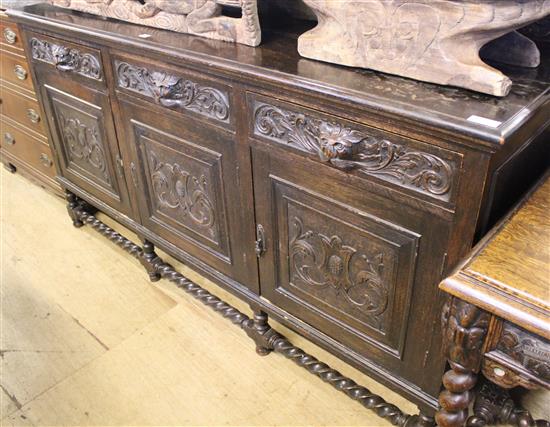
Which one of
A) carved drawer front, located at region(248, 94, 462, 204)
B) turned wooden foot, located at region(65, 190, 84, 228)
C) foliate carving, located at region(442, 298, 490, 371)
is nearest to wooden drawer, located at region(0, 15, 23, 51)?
turned wooden foot, located at region(65, 190, 84, 228)

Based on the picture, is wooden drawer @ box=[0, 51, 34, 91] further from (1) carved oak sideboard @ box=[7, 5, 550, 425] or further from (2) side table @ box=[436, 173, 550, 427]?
(2) side table @ box=[436, 173, 550, 427]

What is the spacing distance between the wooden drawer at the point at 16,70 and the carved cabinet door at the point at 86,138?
0.14 meters

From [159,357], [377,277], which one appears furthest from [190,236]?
[377,277]

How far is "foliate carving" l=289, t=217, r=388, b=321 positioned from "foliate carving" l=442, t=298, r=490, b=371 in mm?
286

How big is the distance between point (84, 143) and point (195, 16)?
29.9 inches

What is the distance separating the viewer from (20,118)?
7.13 ft

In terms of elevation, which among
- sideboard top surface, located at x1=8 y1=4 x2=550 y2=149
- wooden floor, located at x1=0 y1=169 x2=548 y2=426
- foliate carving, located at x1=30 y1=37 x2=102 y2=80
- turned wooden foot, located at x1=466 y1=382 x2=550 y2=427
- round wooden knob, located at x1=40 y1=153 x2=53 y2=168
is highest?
sideboard top surface, located at x1=8 y1=4 x2=550 y2=149

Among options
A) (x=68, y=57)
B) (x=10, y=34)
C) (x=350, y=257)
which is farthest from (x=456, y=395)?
(x=10, y=34)

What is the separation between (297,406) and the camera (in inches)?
54.9

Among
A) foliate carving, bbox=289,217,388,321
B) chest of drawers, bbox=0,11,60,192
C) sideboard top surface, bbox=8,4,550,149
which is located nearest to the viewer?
sideboard top surface, bbox=8,4,550,149

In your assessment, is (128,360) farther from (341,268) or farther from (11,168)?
(11,168)

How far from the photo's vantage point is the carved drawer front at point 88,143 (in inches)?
64.5

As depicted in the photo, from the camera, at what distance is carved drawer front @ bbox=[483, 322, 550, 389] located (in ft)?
2.24

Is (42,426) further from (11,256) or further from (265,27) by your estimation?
(265,27)
